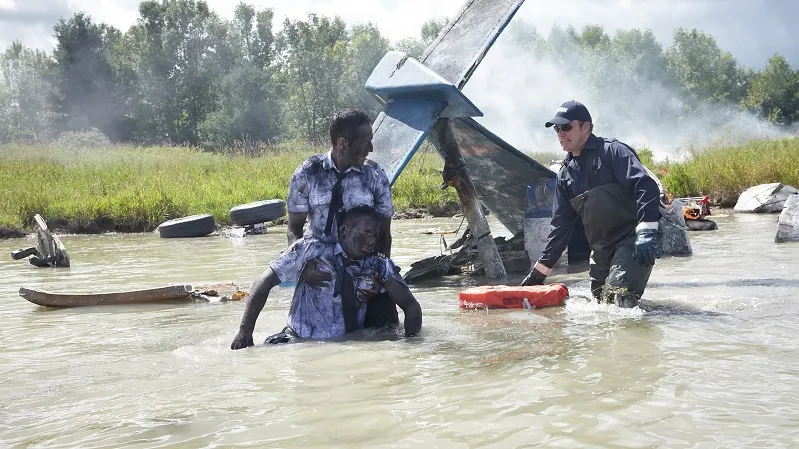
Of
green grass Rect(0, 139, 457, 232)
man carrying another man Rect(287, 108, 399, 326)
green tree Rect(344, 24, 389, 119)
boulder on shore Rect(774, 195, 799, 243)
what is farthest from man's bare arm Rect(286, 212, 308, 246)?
green tree Rect(344, 24, 389, 119)

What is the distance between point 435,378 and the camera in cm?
386

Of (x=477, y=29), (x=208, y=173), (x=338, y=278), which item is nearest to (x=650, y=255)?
(x=338, y=278)

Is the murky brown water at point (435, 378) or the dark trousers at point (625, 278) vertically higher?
the dark trousers at point (625, 278)

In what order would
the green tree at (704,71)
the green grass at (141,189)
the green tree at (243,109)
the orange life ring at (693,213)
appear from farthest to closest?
the green tree at (704,71) < the green tree at (243,109) < the green grass at (141,189) < the orange life ring at (693,213)

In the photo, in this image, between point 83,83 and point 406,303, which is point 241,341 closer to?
point 406,303

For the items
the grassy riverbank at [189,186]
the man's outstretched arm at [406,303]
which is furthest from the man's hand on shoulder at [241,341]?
the grassy riverbank at [189,186]

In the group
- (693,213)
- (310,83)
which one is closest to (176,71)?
(310,83)

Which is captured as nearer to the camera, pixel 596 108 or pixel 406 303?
pixel 406 303

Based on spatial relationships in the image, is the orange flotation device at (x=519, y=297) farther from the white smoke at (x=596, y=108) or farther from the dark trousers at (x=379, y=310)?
the white smoke at (x=596, y=108)

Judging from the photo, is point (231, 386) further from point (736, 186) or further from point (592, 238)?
point (736, 186)

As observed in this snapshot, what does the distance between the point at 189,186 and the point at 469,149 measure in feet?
38.7

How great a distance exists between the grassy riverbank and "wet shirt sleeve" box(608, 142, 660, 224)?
28.4ft

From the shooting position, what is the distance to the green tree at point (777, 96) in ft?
191

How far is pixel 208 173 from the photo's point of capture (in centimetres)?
2147
